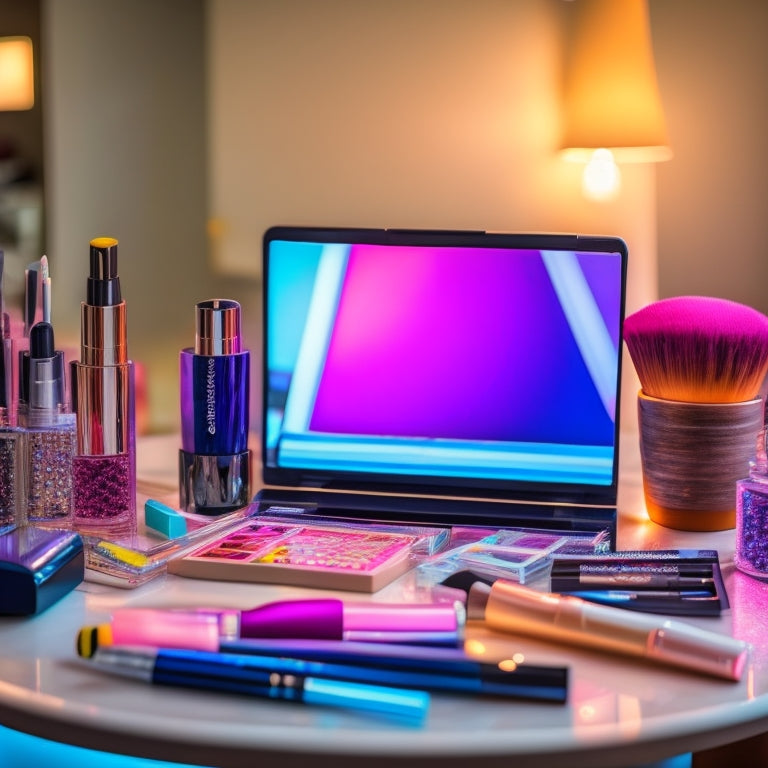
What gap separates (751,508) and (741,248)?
18.4 inches

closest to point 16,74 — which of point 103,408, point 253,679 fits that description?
point 103,408

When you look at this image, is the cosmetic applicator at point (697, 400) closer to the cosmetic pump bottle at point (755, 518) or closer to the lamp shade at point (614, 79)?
the cosmetic pump bottle at point (755, 518)

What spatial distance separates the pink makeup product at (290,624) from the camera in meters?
0.52

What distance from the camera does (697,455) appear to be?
0.76 m

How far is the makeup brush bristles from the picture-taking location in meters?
0.71

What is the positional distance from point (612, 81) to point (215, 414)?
50cm

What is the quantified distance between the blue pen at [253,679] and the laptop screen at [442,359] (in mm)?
356

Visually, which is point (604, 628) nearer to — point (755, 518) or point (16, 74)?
point (755, 518)

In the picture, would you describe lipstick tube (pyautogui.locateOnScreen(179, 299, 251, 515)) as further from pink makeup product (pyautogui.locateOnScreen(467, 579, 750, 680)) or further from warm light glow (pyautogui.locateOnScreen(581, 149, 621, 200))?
warm light glow (pyautogui.locateOnScreen(581, 149, 621, 200))

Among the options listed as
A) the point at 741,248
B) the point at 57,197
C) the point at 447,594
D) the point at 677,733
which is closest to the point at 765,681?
the point at 677,733

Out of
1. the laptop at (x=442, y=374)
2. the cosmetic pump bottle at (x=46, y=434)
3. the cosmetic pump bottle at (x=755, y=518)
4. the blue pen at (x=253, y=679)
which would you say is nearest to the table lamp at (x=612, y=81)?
the laptop at (x=442, y=374)

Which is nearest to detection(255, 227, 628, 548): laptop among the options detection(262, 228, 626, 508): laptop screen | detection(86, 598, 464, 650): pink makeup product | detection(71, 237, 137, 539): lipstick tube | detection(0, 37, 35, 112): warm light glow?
detection(262, 228, 626, 508): laptop screen

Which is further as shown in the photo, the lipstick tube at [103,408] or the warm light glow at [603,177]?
the warm light glow at [603,177]

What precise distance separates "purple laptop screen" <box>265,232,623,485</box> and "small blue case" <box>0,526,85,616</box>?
253 mm
